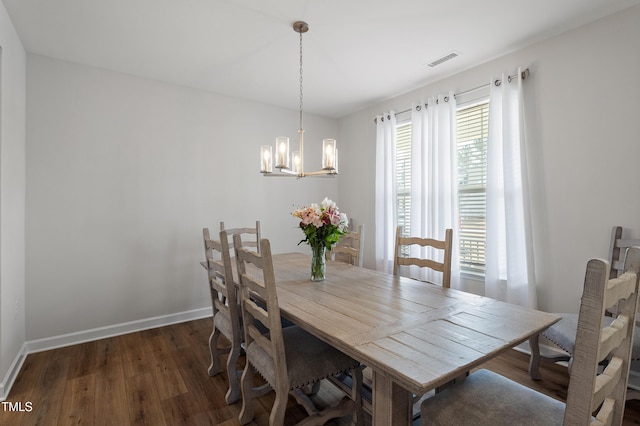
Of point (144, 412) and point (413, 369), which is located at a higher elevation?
point (413, 369)

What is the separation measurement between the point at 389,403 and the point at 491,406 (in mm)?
400

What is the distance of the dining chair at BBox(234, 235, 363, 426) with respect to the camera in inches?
54.6

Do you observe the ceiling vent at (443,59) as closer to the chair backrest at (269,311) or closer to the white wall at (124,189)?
the white wall at (124,189)

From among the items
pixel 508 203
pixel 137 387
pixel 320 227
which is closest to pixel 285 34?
pixel 320 227

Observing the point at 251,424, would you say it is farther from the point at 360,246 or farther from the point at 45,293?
the point at 45,293

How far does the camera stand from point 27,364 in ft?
8.12

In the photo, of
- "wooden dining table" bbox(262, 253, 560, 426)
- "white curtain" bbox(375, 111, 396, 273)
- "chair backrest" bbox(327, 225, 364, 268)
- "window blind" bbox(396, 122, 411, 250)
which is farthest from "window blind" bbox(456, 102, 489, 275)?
"wooden dining table" bbox(262, 253, 560, 426)

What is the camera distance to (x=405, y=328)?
127 centimetres

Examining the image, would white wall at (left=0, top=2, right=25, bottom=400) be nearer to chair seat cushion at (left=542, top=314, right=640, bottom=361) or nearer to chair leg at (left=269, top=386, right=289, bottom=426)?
chair leg at (left=269, top=386, right=289, bottom=426)

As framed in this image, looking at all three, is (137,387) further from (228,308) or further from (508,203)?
(508,203)

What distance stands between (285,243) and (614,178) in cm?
328

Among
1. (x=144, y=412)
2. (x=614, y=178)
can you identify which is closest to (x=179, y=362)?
(x=144, y=412)

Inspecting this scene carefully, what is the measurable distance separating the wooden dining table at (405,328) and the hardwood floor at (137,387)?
0.78 metres

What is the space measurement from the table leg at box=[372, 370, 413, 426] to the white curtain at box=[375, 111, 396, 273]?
2.64m
